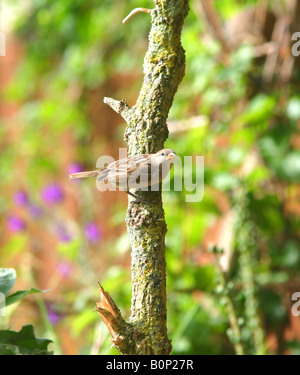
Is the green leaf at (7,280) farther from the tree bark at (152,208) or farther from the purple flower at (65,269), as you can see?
the purple flower at (65,269)

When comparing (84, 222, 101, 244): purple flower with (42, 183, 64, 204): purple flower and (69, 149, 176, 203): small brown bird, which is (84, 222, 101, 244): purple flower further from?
(69, 149, 176, 203): small brown bird

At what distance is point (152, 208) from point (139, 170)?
46mm

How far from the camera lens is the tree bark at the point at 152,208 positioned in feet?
1.75

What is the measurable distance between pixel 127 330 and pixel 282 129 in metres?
1.01

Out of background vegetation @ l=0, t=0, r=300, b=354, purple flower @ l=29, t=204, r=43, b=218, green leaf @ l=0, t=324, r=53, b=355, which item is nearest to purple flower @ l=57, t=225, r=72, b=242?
background vegetation @ l=0, t=0, r=300, b=354

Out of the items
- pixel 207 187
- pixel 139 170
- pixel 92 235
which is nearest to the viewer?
pixel 139 170

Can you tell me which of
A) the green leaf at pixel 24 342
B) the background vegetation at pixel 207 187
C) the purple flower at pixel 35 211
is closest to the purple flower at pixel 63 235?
the background vegetation at pixel 207 187

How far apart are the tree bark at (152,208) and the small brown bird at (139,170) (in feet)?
0.05

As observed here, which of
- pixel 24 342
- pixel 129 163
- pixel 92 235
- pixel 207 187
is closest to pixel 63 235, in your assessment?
pixel 92 235

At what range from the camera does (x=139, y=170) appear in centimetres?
55

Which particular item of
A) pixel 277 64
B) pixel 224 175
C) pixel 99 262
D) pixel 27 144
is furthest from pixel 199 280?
pixel 27 144

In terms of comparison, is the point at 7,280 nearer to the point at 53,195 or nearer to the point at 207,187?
the point at 207,187
